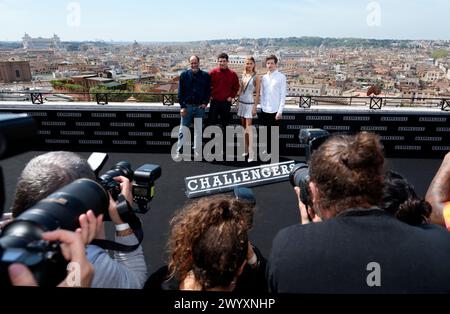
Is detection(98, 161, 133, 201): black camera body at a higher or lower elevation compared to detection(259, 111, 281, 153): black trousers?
higher

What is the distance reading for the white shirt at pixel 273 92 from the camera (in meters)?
3.90

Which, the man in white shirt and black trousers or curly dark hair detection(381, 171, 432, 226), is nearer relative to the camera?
curly dark hair detection(381, 171, 432, 226)

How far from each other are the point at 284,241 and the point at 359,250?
216 millimetres

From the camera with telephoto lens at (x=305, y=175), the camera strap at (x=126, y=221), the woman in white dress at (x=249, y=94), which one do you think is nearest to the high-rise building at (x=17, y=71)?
the woman in white dress at (x=249, y=94)

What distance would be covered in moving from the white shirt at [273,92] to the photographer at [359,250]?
298 centimetres

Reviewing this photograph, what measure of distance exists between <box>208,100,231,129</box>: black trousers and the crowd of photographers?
3063 mm

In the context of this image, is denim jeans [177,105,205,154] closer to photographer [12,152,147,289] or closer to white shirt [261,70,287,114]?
white shirt [261,70,287,114]

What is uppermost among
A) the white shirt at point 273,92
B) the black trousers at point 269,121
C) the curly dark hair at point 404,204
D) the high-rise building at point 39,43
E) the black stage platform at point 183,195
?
the high-rise building at point 39,43

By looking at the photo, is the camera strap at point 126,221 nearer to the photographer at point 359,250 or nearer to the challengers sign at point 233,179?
the photographer at point 359,250

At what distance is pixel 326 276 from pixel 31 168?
3.38 ft

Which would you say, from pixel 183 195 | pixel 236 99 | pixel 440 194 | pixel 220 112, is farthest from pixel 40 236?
pixel 236 99

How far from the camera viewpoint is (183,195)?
3381 mm

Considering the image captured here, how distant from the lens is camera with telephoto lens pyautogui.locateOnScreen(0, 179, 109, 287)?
23.6 inches

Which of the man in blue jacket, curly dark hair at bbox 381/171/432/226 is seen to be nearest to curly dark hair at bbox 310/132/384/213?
curly dark hair at bbox 381/171/432/226
